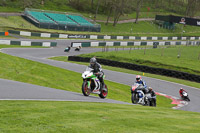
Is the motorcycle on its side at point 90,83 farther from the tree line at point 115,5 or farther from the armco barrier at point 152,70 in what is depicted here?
the tree line at point 115,5

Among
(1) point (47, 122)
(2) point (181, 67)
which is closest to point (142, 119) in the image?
(1) point (47, 122)

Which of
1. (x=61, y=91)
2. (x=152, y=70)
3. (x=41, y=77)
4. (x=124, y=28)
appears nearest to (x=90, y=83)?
(x=61, y=91)

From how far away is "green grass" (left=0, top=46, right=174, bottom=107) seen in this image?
20469mm

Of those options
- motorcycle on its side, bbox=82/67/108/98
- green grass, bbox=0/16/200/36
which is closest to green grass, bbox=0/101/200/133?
motorcycle on its side, bbox=82/67/108/98

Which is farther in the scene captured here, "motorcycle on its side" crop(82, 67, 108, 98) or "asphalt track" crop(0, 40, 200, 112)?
"motorcycle on its side" crop(82, 67, 108, 98)

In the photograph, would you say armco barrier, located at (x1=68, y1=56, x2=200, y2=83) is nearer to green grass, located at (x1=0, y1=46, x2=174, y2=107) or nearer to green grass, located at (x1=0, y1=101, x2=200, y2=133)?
green grass, located at (x1=0, y1=46, x2=174, y2=107)

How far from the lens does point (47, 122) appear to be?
7.61m

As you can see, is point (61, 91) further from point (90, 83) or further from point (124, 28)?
point (124, 28)

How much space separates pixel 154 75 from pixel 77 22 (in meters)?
45.3

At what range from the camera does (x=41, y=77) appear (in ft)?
71.2

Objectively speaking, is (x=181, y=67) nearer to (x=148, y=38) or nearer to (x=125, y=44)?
(x=125, y=44)

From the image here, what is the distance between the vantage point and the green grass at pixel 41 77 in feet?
67.2

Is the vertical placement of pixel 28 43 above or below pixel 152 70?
above

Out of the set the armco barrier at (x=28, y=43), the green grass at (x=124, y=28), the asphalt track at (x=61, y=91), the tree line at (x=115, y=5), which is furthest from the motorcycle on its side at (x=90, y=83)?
the tree line at (x=115, y=5)
